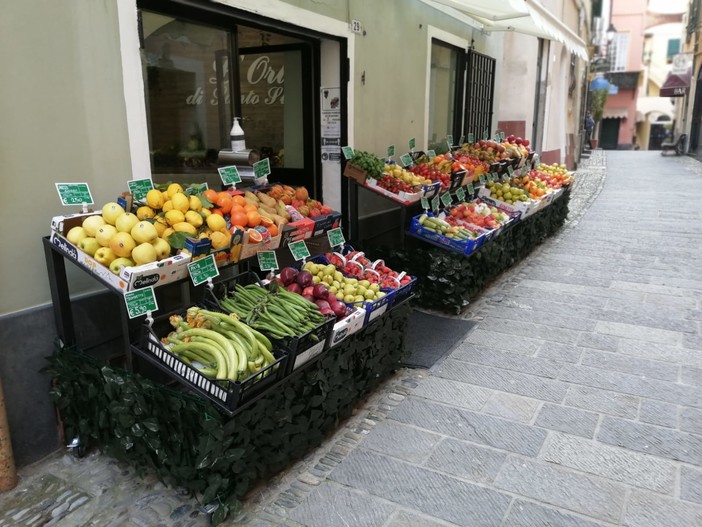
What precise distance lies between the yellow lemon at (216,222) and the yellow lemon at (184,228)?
0.42 ft

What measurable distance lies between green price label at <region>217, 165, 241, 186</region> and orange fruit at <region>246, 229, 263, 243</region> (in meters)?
0.61

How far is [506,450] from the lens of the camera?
3.19 meters

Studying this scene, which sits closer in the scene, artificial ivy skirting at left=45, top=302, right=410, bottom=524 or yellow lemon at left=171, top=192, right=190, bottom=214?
artificial ivy skirting at left=45, top=302, right=410, bottom=524

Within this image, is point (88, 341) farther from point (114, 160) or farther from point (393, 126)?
point (393, 126)

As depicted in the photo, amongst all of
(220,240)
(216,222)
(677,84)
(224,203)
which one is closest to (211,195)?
(224,203)

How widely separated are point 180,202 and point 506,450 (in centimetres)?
237

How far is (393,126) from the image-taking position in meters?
6.46

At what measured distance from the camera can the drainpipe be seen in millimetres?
2771

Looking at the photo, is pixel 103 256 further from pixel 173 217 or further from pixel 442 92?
pixel 442 92

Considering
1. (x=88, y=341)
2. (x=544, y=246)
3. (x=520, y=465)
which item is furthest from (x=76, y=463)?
(x=544, y=246)

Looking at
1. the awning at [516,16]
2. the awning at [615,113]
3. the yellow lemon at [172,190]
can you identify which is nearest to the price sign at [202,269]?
the yellow lemon at [172,190]

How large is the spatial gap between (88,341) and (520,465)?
8.59 ft

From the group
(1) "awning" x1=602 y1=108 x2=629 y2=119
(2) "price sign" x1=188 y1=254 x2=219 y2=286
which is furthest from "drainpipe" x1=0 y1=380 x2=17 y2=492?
(1) "awning" x1=602 y1=108 x2=629 y2=119

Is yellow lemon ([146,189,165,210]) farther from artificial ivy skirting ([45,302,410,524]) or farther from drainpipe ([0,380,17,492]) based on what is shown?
drainpipe ([0,380,17,492])
